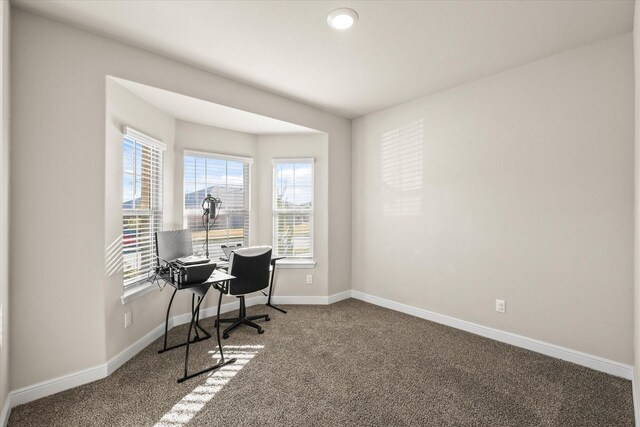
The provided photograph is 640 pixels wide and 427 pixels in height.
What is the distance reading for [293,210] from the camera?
14.3 feet

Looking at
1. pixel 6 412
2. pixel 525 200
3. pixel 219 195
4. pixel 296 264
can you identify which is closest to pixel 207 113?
pixel 219 195

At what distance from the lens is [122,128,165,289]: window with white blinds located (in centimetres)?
278

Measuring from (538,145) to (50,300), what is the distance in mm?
4204

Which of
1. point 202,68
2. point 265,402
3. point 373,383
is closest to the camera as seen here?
point 265,402

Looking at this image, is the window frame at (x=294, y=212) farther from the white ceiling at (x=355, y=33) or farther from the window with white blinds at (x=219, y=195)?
the white ceiling at (x=355, y=33)

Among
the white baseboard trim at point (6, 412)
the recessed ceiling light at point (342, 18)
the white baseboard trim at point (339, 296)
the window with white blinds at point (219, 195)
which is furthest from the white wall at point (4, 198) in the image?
the white baseboard trim at point (339, 296)

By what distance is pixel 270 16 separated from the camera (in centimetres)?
219

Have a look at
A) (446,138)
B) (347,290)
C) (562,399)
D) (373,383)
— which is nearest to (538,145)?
(446,138)

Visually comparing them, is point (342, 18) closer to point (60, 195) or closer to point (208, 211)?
point (60, 195)

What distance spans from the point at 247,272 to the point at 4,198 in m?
1.92

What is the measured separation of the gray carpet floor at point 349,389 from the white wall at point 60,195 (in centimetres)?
34

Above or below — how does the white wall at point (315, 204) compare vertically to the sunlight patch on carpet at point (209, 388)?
above

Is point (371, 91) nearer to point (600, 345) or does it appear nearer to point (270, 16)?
point (270, 16)

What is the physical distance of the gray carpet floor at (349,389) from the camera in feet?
6.29
